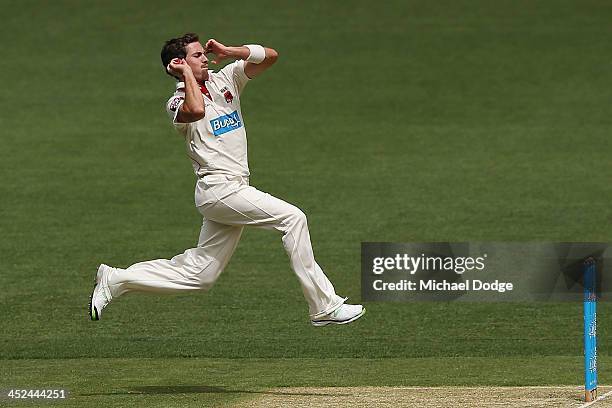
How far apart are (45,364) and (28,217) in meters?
6.36

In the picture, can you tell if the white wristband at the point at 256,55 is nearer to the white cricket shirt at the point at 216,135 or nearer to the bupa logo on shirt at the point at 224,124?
the white cricket shirt at the point at 216,135

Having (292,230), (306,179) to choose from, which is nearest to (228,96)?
(292,230)

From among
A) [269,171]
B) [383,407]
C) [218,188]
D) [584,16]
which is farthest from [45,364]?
[584,16]

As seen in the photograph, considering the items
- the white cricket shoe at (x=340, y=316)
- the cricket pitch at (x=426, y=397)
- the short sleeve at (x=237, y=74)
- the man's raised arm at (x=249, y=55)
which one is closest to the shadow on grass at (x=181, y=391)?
the cricket pitch at (x=426, y=397)

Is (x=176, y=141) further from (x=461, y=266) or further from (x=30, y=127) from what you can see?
(x=461, y=266)

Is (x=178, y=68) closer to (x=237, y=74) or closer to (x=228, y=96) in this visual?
(x=228, y=96)

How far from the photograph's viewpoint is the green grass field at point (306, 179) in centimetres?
1091

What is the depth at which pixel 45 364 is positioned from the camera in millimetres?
10625

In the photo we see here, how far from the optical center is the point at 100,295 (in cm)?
914

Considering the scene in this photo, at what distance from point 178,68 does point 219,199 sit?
0.91m

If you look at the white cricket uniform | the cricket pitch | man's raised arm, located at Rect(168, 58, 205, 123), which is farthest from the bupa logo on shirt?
the cricket pitch

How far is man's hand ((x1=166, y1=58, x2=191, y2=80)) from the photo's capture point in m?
8.62

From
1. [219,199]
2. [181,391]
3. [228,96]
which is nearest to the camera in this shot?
[219,199]

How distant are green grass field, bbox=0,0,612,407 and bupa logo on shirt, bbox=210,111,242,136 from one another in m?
1.81
